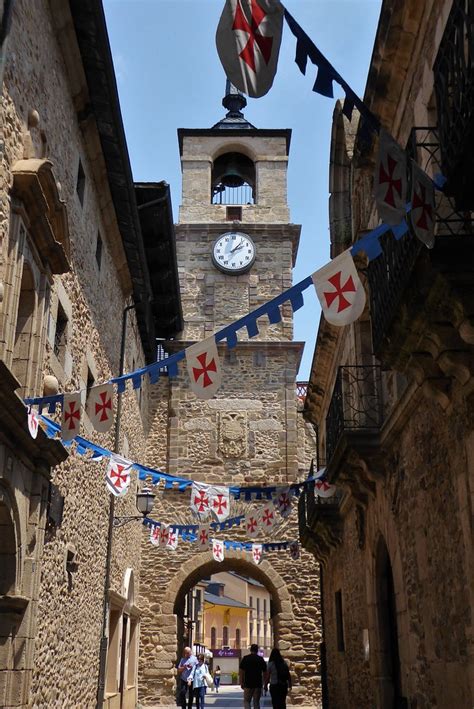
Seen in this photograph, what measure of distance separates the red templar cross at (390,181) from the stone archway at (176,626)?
54.5 ft

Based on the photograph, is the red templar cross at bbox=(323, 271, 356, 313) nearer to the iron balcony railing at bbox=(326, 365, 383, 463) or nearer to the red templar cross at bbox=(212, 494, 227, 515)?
the iron balcony railing at bbox=(326, 365, 383, 463)

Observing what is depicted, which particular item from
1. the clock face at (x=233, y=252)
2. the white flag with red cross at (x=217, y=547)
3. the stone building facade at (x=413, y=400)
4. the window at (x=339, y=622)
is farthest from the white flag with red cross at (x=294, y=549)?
the clock face at (x=233, y=252)

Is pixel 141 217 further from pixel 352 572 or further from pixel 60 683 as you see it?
pixel 60 683

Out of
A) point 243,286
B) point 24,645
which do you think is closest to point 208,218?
point 243,286

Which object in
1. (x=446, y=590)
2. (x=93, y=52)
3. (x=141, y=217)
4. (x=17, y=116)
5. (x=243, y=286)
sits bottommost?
(x=446, y=590)

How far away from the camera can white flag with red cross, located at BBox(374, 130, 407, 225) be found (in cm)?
516

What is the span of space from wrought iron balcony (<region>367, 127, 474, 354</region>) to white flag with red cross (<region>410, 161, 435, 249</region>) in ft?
0.26

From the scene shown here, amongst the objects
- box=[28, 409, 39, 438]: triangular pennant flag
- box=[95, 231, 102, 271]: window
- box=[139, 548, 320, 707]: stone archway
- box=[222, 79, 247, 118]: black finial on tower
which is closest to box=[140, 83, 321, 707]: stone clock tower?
box=[139, 548, 320, 707]: stone archway

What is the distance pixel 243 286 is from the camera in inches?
923

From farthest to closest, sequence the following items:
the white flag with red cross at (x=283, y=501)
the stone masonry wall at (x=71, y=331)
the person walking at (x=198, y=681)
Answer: the person walking at (x=198, y=681), the white flag with red cross at (x=283, y=501), the stone masonry wall at (x=71, y=331)

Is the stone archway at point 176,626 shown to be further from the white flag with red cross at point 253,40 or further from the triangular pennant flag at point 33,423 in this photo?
the white flag with red cross at point 253,40

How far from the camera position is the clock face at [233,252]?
77.0 feet

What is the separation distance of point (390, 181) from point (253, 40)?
123 centimetres

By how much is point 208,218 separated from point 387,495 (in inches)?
624
